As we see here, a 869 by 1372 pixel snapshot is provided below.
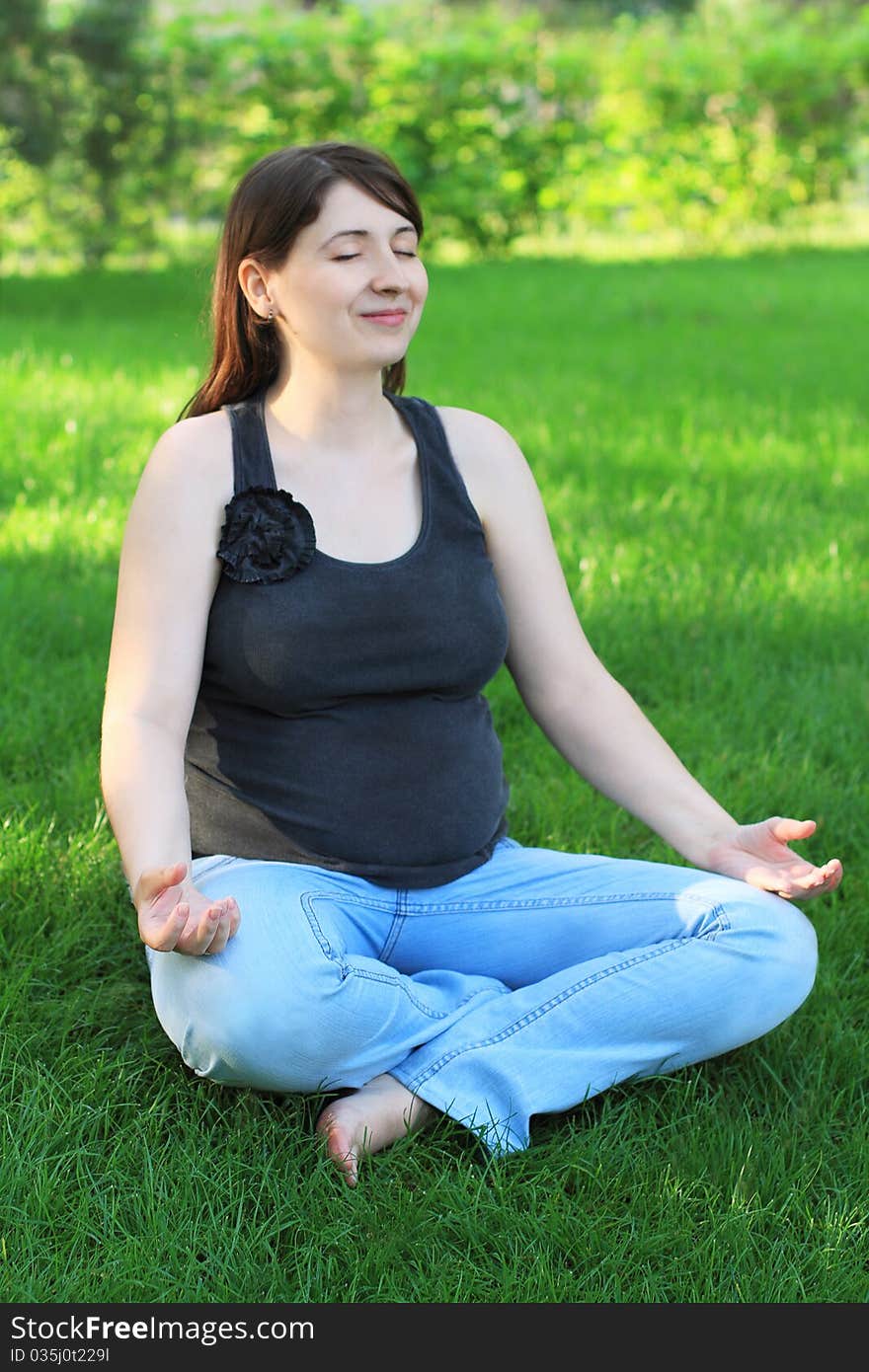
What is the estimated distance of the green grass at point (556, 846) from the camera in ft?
6.52

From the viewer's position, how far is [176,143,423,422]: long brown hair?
93.7 inches

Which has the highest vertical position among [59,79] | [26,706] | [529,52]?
[529,52]

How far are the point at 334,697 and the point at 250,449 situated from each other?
40 centimetres

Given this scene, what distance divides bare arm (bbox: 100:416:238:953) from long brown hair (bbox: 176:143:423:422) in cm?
18

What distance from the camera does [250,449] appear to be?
2.42 m

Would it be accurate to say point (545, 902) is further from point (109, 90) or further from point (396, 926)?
point (109, 90)

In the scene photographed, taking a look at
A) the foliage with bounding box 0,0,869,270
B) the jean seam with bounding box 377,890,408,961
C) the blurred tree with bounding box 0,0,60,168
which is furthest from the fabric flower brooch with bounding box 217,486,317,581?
the foliage with bounding box 0,0,869,270

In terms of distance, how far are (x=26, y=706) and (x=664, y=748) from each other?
61.7 inches

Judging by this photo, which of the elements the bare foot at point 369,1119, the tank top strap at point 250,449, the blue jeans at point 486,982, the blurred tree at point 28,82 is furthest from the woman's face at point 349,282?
the blurred tree at point 28,82

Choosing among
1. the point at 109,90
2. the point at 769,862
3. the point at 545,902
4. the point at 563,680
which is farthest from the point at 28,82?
the point at 769,862

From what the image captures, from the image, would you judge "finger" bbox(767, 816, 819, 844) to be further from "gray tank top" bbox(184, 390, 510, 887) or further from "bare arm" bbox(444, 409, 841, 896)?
"gray tank top" bbox(184, 390, 510, 887)

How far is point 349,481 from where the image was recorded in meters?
2.47

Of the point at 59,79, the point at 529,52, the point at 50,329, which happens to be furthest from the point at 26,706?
the point at 529,52
